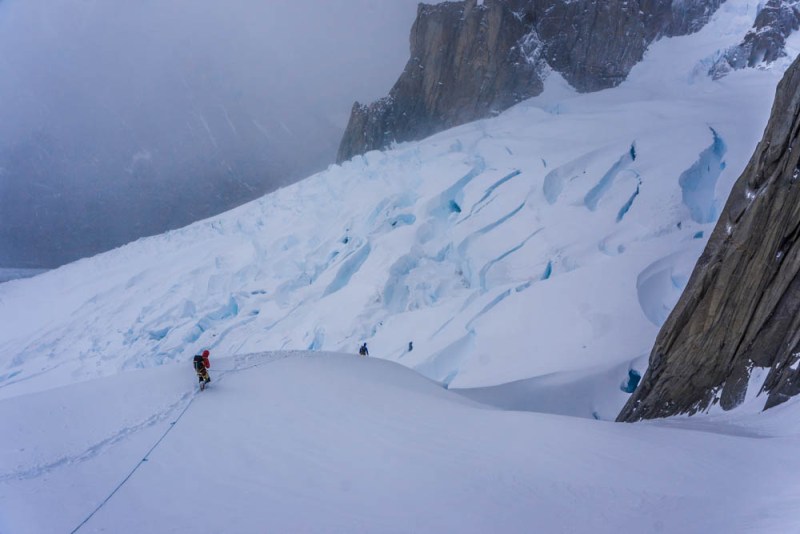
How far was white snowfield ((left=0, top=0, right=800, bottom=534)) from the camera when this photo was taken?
163 inches

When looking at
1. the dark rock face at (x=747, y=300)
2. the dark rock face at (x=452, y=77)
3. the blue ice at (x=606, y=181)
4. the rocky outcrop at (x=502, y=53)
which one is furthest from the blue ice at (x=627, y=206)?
the dark rock face at (x=452, y=77)

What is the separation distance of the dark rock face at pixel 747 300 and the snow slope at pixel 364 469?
3.16 ft

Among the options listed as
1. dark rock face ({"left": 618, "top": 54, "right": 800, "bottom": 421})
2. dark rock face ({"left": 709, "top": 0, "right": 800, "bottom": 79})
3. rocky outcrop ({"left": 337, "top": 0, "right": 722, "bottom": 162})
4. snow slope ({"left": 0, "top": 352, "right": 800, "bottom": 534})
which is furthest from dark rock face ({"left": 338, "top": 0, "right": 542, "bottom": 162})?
snow slope ({"left": 0, "top": 352, "right": 800, "bottom": 534})

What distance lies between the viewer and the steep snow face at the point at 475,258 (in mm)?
11914

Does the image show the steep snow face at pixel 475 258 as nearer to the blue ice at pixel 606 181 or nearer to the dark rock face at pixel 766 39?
the blue ice at pixel 606 181

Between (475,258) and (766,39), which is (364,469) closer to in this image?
(475,258)

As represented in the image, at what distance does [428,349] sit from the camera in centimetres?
1300

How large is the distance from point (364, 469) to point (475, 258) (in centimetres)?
1138

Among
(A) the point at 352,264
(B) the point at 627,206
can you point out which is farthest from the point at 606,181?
(A) the point at 352,264

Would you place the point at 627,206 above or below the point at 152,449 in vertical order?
below

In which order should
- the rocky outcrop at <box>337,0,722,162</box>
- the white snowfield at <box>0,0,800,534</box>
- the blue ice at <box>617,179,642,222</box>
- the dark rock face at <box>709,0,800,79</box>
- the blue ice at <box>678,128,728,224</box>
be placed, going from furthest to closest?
the rocky outcrop at <box>337,0,722,162</box>, the dark rock face at <box>709,0,800,79</box>, the blue ice at <box>617,179,642,222</box>, the blue ice at <box>678,128,728,224</box>, the white snowfield at <box>0,0,800,534</box>

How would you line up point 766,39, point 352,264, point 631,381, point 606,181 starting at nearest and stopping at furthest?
point 631,381, point 606,181, point 352,264, point 766,39

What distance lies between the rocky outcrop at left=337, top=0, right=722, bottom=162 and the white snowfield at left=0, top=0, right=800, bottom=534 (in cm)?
171

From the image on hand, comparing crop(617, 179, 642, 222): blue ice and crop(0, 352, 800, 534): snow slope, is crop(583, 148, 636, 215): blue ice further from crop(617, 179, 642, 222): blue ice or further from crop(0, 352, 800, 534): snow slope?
crop(0, 352, 800, 534): snow slope
